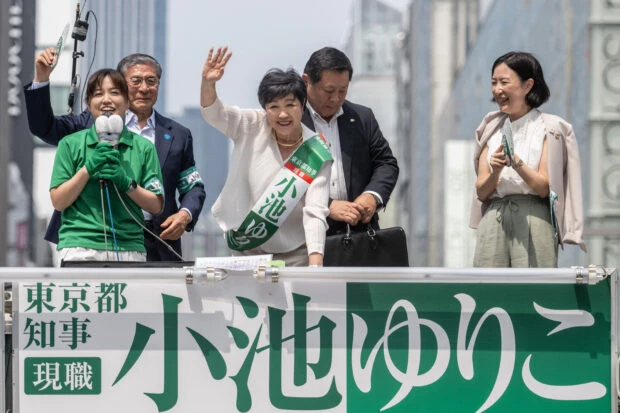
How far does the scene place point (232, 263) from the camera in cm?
510

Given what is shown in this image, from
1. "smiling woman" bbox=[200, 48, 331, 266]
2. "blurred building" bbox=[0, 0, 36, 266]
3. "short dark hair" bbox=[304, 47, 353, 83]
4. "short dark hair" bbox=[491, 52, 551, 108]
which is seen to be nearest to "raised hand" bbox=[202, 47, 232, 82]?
"smiling woman" bbox=[200, 48, 331, 266]

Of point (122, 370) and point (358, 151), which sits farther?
point (358, 151)

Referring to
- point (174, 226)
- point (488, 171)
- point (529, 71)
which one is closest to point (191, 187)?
point (174, 226)

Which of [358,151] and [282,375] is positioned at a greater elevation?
[358,151]

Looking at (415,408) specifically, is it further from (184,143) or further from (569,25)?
(569,25)

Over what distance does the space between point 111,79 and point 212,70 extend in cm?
46

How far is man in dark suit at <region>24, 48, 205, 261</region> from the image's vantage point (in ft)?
21.8

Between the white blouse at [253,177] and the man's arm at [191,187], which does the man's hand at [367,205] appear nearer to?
the white blouse at [253,177]

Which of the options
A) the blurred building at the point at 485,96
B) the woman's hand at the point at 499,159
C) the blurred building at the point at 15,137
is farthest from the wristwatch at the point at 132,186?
the blurred building at the point at 15,137

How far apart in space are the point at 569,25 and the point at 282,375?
64.3ft

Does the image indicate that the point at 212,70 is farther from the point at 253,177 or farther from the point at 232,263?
the point at 232,263

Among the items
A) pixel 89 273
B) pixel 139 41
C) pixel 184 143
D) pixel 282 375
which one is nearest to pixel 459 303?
pixel 282 375

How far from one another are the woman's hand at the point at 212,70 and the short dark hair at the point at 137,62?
0.88 meters

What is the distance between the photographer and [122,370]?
16.5 ft
